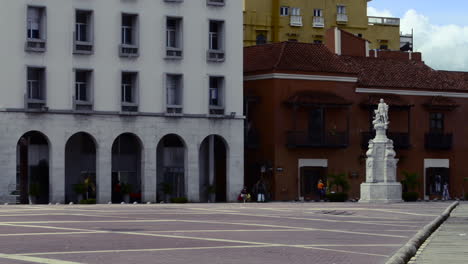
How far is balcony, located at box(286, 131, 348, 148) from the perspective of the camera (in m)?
78.5

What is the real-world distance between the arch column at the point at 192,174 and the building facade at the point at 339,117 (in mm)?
6091

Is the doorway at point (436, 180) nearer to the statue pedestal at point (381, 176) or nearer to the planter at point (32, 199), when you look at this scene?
the statue pedestal at point (381, 176)

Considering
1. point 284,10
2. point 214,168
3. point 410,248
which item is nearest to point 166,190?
point 214,168

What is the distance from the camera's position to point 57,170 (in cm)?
6856

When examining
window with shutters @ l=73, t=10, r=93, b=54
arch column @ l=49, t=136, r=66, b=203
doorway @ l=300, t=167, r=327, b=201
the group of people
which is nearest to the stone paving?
arch column @ l=49, t=136, r=66, b=203

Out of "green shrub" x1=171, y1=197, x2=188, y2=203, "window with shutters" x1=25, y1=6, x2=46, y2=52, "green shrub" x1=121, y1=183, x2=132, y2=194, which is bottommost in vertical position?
"green shrub" x1=171, y1=197, x2=188, y2=203

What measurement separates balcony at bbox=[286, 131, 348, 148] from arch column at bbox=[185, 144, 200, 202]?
742 cm

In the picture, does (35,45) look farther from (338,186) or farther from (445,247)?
(445,247)

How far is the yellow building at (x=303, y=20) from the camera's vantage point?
105875 millimetres

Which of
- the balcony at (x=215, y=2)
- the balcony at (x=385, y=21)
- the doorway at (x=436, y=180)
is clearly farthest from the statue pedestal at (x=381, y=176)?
the balcony at (x=385, y=21)

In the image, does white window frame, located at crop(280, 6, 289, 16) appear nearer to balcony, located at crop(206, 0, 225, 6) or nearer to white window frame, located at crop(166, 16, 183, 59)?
balcony, located at crop(206, 0, 225, 6)

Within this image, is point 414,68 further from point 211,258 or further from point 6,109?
point 211,258

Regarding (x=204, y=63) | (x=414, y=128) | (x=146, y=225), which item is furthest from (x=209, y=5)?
(x=146, y=225)

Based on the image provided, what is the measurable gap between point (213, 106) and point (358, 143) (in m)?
12.4
